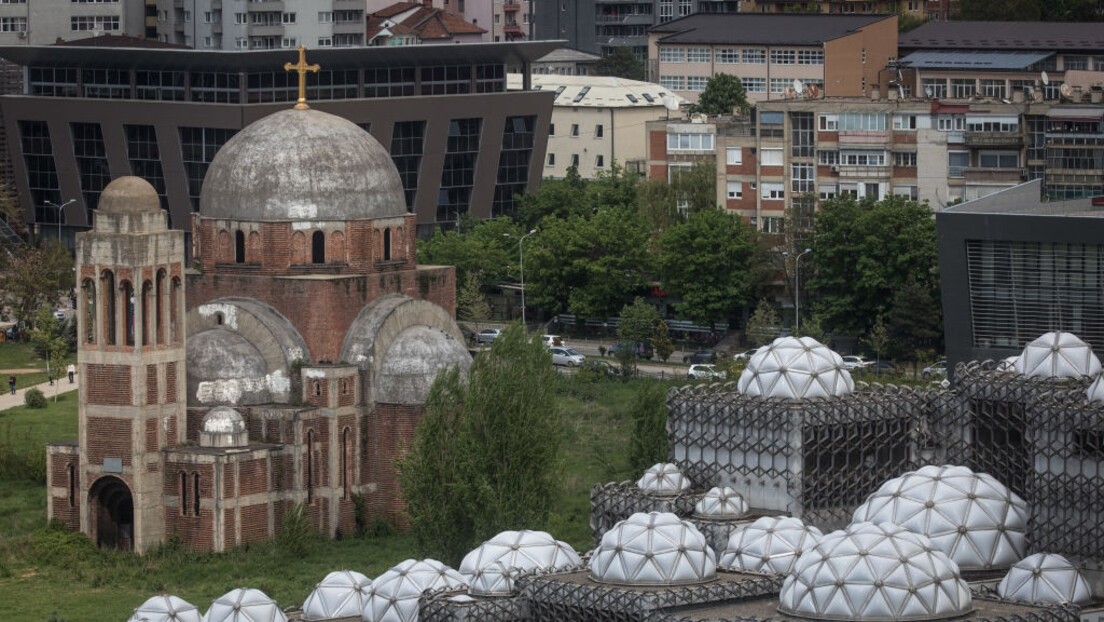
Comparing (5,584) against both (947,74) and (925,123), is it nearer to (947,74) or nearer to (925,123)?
(925,123)

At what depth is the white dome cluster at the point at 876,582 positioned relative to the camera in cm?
5934

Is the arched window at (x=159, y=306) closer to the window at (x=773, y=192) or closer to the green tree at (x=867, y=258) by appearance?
the green tree at (x=867, y=258)

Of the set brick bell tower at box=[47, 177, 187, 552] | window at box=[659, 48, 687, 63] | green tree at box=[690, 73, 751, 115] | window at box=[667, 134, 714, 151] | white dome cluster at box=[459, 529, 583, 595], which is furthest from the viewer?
window at box=[659, 48, 687, 63]

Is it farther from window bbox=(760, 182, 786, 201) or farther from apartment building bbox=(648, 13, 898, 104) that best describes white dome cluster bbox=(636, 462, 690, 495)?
apartment building bbox=(648, 13, 898, 104)

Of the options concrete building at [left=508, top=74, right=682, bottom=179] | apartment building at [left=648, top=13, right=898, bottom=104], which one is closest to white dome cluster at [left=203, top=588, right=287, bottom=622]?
apartment building at [left=648, top=13, right=898, bottom=104]

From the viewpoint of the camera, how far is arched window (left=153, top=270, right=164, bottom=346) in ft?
289

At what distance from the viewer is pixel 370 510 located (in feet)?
301

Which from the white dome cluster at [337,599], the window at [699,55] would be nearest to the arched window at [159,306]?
the white dome cluster at [337,599]

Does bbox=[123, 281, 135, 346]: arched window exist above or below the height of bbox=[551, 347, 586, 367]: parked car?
above

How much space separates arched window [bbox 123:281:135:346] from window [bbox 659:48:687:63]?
3506 inches

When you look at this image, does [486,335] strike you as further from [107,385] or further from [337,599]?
[337,599]

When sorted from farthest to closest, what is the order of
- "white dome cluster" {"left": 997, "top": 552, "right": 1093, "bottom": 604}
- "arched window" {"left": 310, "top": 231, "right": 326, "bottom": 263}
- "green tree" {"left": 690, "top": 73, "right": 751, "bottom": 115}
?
"green tree" {"left": 690, "top": 73, "right": 751, "bottom": 115} → "arched window" {"left": 310, "top": 231, "right": 326, "bottom": 263} → "white dome cluster" {"left": 997, "top": 552, "right": 1093, "bottom": 604}

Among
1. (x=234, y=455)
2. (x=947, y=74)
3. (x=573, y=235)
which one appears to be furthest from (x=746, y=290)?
(x=234, y=455)

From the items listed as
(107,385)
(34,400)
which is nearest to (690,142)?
(34,400)
